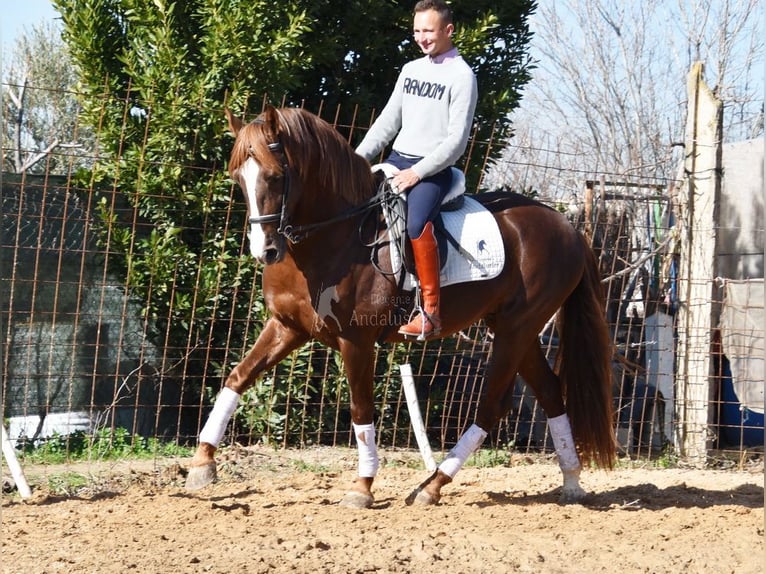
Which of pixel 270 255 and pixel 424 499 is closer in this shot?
pixel 270 255

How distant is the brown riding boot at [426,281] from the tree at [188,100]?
2106mm

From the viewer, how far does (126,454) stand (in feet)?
22.4

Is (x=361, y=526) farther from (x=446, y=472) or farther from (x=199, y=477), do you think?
(x=199, y=477)

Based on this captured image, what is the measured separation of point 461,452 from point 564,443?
75 cm

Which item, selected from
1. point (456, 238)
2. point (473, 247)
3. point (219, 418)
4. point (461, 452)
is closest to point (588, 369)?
point (461, 452)

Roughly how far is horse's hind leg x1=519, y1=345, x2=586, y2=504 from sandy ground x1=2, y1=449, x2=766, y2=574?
6.7 inches

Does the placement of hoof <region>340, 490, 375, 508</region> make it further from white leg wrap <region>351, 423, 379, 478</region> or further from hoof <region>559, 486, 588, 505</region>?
hoof <region>559, 486, 588, 505</region>

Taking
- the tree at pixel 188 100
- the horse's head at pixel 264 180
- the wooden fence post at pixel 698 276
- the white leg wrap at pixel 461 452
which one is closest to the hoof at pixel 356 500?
the white leg wrap at pixel 461 452

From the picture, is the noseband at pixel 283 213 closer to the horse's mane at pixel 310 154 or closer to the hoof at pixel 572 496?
the horse's mane at pixel 310 154

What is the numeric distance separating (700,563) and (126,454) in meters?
4.31

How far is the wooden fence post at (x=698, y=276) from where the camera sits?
305 inches

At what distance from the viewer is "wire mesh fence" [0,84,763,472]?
6.94m

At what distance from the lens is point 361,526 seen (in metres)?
4.66

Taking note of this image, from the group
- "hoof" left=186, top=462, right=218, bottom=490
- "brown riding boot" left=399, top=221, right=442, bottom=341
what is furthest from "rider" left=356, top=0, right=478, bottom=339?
"hoof" left=186, top=462, right=218, bottom=490
